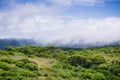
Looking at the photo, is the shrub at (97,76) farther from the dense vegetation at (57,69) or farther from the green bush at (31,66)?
the green bush at (31,66)

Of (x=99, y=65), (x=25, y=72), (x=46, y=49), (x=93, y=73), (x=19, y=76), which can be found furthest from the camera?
(x=46, y=49)

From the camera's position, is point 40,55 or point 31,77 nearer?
point 31,77

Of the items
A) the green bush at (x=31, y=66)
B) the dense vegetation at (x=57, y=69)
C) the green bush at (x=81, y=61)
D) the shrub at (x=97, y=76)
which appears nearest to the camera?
the dense vegetation at (x=57, y=69)

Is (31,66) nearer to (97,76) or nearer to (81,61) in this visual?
(97,76)

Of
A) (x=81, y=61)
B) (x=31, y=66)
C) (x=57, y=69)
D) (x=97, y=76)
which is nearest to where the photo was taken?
(x=31, y=66)

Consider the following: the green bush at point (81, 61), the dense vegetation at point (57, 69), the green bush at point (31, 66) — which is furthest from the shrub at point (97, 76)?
the green bush at point (81, 61)

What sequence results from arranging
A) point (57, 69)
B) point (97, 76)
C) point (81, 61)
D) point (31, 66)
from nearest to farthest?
point (31, 66)
point (97, 76)
point (57, 69)
point (81, 61)

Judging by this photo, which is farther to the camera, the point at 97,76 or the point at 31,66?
the point at 97,76

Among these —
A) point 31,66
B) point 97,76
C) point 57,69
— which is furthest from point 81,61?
point 31,66

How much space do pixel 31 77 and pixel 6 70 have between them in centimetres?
314

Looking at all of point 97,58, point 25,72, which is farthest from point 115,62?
point 25,72

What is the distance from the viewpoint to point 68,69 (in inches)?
2025

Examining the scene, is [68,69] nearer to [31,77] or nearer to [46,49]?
[31,77]

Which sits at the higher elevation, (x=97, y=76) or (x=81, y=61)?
(x=81, y=61)
